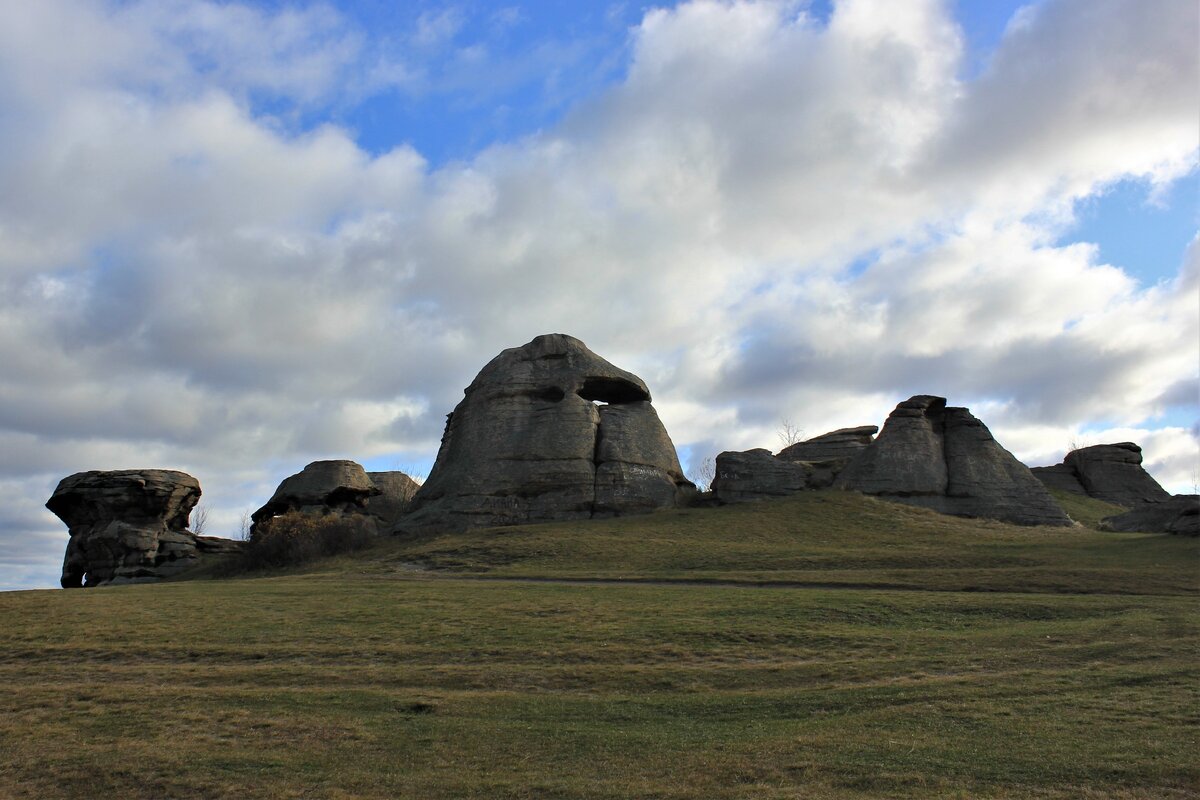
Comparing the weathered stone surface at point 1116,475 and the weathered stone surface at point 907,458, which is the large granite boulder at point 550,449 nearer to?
the weathered stone surface at point 907,458

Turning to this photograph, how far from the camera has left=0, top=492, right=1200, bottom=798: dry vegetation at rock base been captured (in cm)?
1531

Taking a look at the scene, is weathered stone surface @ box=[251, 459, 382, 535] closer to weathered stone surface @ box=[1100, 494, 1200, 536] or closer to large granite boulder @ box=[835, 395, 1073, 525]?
large granite boulder @ box=[835, 395, 1073, 525]

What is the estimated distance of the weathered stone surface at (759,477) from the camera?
5662cm

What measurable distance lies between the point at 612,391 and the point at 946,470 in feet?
64.8

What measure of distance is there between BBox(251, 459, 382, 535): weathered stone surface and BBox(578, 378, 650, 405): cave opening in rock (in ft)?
53.6

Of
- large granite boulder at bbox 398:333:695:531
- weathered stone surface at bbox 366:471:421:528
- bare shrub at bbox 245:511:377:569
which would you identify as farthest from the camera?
weathered stone surface at bbox 366:471:421:528

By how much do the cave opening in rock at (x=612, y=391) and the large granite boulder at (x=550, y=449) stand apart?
0.20 ft

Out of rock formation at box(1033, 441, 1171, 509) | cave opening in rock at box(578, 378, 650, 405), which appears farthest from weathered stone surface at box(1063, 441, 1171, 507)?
cave opening in rock at box(578, 378, 650, 405)

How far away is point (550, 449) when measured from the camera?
5419cm

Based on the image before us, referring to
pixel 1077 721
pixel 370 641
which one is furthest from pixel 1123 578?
pixel 370 641

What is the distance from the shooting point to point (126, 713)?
19.5 meters

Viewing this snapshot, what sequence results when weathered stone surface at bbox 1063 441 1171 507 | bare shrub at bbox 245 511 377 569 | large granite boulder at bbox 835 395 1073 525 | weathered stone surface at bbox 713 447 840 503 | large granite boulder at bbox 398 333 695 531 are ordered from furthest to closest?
1. weathered stone surface at bbox 1063 441 1171 507
2. weathered stone surface at bbox 713 447 840 503
3. large granite boulder at bbox 835 395 1073 525
4. large granite boulder at bbox 398 333 695 531
5. bare shrub at bbox 245 511 377 569

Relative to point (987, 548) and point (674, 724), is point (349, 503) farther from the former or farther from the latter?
point (674, 724)

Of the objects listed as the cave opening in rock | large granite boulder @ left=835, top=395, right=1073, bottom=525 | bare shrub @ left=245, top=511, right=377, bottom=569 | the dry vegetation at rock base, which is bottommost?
the dry vegetation at rock base
